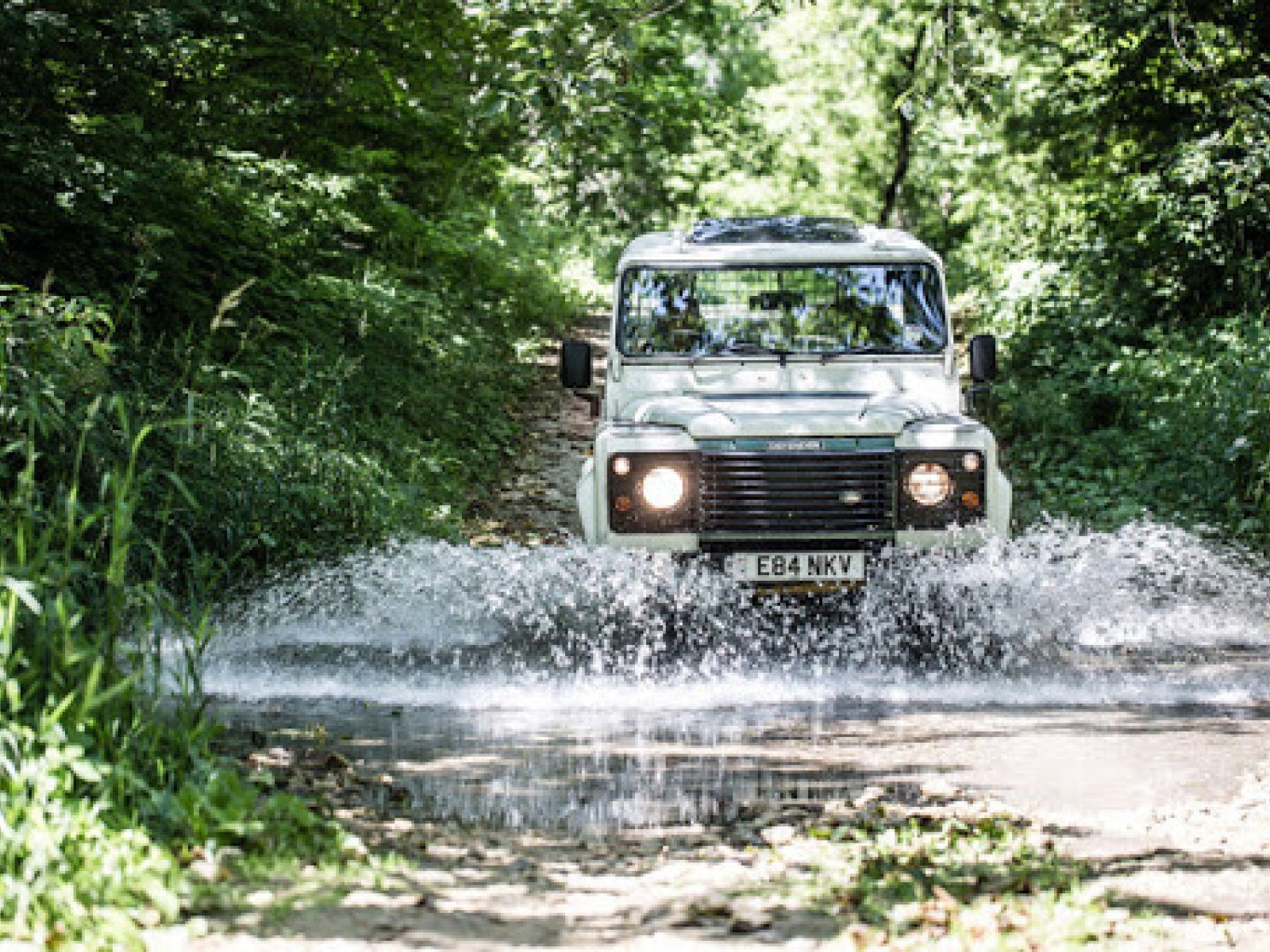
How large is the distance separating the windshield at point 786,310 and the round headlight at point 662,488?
120 centimetres

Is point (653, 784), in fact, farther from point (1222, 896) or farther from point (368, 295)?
point (368, 295)

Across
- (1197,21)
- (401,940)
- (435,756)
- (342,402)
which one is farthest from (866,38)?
(401,940)

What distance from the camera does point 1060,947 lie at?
12.6 feet

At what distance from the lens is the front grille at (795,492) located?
7500 mm

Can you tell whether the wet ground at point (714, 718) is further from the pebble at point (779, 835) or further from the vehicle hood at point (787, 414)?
the vehicle hood at point (787, 414)

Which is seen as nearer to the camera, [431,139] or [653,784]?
[653,784]

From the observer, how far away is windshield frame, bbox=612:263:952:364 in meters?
8.46

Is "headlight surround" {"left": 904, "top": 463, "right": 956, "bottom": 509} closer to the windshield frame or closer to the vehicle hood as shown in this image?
the vehicle hood

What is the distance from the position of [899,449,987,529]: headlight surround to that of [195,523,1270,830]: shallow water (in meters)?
0.19

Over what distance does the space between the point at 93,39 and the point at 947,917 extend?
7331mm

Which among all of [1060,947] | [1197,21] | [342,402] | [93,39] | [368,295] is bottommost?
[1060,947]

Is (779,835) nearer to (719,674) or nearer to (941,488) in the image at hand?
(719,674)

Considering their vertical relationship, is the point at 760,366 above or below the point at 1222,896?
above

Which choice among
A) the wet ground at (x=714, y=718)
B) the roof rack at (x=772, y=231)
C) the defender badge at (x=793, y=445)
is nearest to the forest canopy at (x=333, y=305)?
the wet ground at (x=714, y=718)
